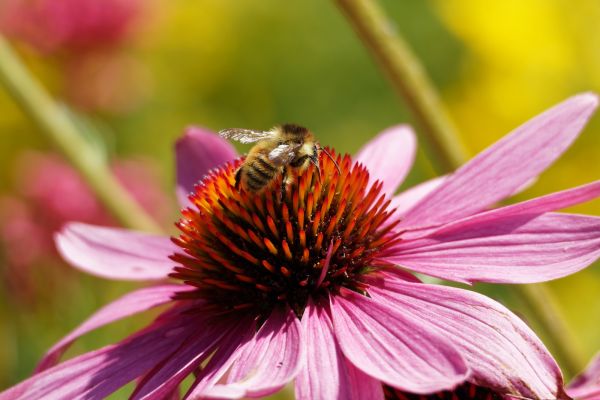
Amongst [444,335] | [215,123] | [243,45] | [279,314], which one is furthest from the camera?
[243,45]

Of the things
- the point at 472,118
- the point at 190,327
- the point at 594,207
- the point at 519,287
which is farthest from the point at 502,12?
the point at 190,327

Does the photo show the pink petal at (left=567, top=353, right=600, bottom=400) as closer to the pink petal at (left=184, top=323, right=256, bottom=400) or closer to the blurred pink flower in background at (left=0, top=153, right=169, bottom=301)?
the pink petal at (left=184, top=323, right=256, bottom=400)

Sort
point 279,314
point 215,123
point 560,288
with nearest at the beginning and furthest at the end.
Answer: point 279,314, point 560,288, point 215,123

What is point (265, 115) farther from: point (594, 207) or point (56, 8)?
point (594, 207)

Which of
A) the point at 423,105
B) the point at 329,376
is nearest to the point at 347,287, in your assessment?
the point at 329,376

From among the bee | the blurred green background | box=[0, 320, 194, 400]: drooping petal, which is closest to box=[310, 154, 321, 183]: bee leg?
the bee

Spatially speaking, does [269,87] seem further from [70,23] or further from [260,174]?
[260,174]
